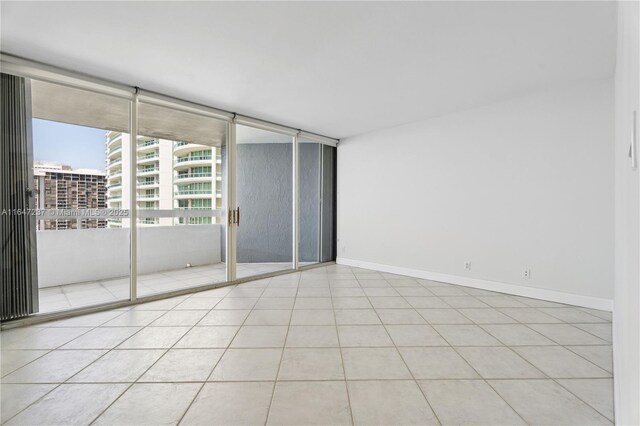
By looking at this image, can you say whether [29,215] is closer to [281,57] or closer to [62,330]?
[62,330]

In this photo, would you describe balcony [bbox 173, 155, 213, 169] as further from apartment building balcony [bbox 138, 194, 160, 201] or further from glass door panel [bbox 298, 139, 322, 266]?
glass door panel [bbox 298, 139, 322, 266]

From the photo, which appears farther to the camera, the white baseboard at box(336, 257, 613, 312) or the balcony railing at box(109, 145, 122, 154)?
the balcony railing at box(109, 145, 122, 154)

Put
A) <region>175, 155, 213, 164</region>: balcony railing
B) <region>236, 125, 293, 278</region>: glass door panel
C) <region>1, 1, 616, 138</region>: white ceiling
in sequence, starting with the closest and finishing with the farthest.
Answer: <region>1, 1, 616, 138</region>: white ceiling < <region>175, 155, 213, 164</region>: balcony railing < <region>236, 125, 293, 278</region>: glass door panel

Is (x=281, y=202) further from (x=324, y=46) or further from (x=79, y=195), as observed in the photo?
(x=324, y=46)

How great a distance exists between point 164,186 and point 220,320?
2.60 meters

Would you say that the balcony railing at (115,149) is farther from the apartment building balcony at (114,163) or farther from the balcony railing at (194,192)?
the balcony railing at (194,192)

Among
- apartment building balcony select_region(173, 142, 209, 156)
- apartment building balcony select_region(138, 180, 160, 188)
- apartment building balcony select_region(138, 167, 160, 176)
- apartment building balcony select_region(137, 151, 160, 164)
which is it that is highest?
apartment building balcony select_region(173, 142, 209, 156)

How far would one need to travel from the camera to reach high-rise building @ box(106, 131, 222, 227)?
3539 mm

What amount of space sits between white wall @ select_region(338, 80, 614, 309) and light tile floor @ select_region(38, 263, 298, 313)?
2.74 m

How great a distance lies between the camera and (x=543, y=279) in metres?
3.60

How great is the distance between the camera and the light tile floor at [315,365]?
160 centimetres

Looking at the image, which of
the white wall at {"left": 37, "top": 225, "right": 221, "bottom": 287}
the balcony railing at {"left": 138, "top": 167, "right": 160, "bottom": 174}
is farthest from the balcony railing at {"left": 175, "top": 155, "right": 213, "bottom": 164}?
the white wall at {"left": 37, "top": 225, "right": 221, "bottom": 287}

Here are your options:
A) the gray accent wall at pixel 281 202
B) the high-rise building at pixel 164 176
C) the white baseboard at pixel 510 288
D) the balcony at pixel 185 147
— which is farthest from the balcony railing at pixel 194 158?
the white baseboard at pixel 510 288

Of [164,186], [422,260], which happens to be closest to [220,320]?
[164,186]
